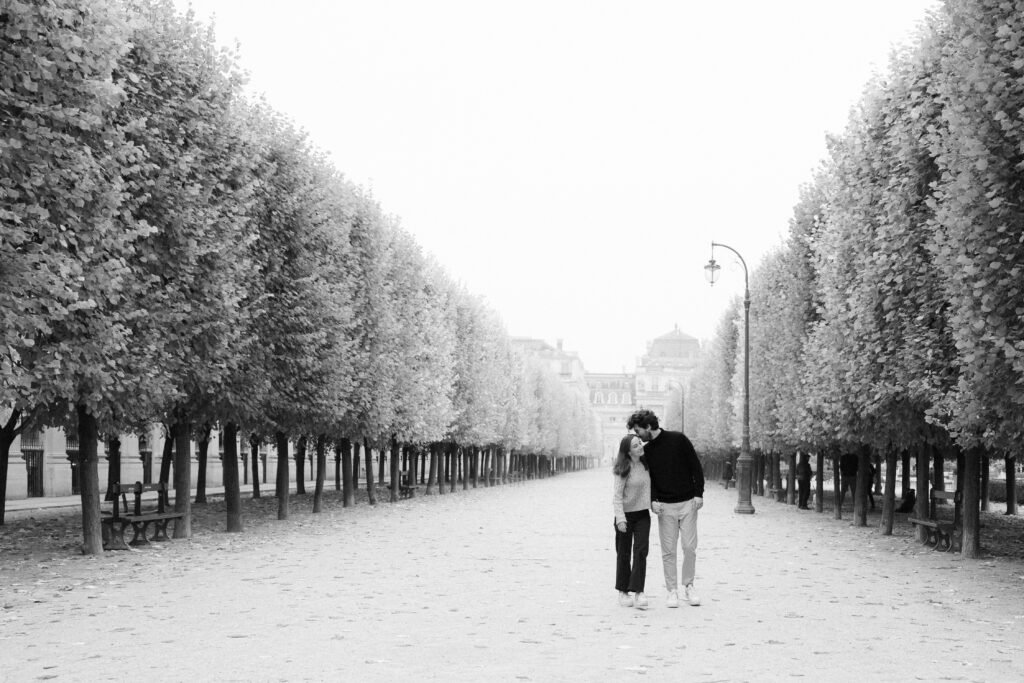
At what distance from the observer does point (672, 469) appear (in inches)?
508

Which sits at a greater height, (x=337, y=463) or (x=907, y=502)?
(x=337, y=463)

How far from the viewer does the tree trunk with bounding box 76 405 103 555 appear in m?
19.8

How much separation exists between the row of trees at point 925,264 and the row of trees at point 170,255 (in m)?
11.3

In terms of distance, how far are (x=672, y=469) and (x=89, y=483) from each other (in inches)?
442

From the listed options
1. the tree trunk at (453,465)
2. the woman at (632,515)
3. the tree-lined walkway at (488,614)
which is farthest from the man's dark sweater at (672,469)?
the tree trunk at (453,465)

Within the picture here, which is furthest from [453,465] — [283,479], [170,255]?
[170,255]

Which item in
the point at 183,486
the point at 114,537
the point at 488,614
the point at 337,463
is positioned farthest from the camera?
the point at 337,463

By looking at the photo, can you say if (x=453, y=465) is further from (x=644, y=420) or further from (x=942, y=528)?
(x=644, y=420)

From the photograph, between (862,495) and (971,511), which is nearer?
(971,511)

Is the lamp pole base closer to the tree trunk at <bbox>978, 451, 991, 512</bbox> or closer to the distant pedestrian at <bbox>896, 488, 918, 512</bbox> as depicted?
the tree trunk at <bbox>978, 451, 991, 512</bbox>

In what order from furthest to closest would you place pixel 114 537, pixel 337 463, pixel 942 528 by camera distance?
pixel 337 463, pixel 942 528, pixel 114 537

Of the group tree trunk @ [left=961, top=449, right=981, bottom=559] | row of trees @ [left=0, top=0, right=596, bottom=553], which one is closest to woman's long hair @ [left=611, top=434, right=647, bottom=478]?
row of trees @ [left=0, top=0, right=596, bottom=553]

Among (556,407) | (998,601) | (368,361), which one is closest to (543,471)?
(556,407)

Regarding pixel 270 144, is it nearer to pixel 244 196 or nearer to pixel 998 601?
pixel 244 196
